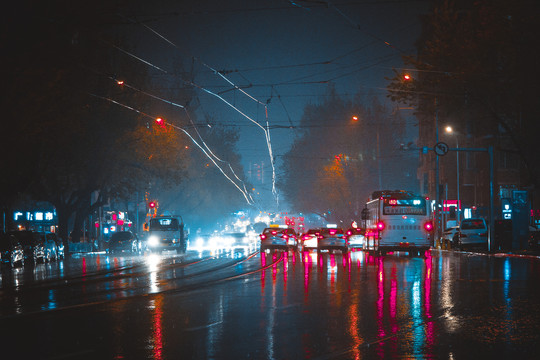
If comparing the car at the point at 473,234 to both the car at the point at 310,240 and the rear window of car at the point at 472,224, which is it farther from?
the car at the point at 310,240

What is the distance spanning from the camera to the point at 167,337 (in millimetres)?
9773

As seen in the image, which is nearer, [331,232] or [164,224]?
[331,232]

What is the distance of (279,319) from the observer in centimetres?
1162

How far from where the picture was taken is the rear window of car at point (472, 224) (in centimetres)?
4578

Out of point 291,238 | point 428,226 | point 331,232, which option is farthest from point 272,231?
point 428,226

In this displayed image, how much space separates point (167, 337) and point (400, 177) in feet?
257

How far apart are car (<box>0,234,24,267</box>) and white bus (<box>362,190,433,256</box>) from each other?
55.5 feet

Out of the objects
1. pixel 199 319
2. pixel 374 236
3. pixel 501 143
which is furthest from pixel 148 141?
pixel 199 319

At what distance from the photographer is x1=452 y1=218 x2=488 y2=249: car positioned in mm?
45125

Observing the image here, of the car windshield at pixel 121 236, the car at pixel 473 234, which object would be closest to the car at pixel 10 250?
the car windshield at pixel 121 236

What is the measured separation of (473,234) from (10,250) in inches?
1052

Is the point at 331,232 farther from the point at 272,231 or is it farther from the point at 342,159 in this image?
the point at 342,159

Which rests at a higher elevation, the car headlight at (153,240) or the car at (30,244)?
the car at (30,244)

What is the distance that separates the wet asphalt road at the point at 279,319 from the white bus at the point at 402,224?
1578cm
